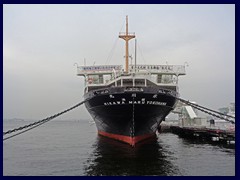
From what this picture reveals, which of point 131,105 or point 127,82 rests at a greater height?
point 127,82

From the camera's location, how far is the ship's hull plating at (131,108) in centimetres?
2148

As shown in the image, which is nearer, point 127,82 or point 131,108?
point 131,108

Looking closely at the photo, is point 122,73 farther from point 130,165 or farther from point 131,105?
point 130,165

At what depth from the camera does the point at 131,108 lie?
21469 millimetres

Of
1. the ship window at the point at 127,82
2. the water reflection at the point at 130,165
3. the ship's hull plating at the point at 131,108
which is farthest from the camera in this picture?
the ship window at the point at 127,82

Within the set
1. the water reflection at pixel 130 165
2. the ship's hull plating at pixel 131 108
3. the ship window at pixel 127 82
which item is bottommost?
the water reflection at pixel 130 165

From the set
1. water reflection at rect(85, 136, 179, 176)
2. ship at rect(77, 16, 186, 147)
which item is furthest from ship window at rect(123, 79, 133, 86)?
water reflection at rect(85, 136, 179, 176)

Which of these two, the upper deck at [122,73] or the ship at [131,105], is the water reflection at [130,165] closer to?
the ship at [131,105]

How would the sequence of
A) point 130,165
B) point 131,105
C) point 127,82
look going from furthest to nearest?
point 127,82 → point 131,105 → point 130,165

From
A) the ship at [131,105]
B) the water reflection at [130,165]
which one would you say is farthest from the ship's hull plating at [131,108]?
the water reflection at [130,165]

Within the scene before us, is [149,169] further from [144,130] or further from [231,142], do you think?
[231,142]

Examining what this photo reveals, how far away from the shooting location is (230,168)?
16672 millimetres

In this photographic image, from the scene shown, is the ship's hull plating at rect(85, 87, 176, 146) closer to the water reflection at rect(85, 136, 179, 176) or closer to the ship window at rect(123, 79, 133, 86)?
the water reflection at rect(85, 136, 179, 176)

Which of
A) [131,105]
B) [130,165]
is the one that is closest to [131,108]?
[131,105]
